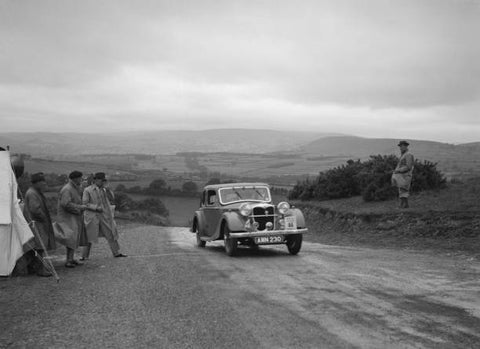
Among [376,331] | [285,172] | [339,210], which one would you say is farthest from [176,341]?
[285,172]

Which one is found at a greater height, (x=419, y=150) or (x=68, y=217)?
(x=419, y=150)

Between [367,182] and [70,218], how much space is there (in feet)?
49.2

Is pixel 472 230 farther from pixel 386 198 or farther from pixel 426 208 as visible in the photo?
pixel 386 198

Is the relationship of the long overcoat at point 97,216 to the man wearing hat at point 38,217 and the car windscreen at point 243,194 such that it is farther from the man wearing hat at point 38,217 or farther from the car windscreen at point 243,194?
the car windscreen at point 243,194

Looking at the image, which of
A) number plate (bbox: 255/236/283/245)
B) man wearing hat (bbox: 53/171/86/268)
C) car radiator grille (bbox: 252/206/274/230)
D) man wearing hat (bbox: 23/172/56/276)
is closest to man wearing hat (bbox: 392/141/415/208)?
car radiator grille (bbox: 252/206/274/230)

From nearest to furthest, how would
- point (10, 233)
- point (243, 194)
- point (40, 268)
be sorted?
point (10, 233), point (40, 268), point (243, 194)

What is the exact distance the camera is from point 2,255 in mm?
10344

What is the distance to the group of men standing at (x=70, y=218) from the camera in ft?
36.2

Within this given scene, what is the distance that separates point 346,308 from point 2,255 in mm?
6579

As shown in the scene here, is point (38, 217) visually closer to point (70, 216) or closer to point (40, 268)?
point (70, 216)

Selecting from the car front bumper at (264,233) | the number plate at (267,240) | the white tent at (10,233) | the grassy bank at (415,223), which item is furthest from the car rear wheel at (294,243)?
the white tent at (10,233)

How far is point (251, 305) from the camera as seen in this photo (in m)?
7.50

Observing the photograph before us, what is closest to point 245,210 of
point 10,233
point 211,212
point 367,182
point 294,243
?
point 294,243

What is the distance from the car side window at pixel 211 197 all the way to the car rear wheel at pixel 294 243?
287cm
